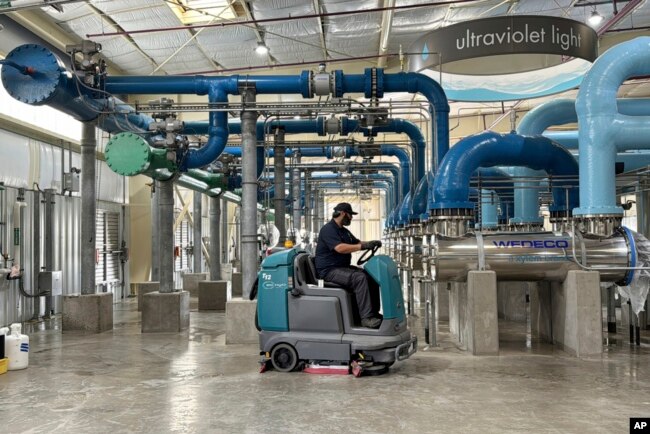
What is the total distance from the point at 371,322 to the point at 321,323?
0.55 metres

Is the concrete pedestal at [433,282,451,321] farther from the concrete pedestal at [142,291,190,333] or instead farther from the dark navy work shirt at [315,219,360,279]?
the dark navy work shirt at [315,219,360,279]

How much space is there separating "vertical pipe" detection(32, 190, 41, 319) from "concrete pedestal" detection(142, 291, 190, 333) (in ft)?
9.79

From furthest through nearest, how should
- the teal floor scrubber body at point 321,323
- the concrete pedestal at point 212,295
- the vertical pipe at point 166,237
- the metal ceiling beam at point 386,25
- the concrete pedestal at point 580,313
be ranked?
the concrete pedestal at point 212,295 → the metal ceiling beam at point 386,25 → the vertical pipe at point 166,237 → the concrete pedestal at point 580,313 → the teal floor scrubber body at point 321,323

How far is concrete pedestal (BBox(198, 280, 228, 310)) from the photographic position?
13.9 meters

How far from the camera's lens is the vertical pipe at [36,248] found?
11.8 metres

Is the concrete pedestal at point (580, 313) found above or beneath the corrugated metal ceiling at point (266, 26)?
beneath

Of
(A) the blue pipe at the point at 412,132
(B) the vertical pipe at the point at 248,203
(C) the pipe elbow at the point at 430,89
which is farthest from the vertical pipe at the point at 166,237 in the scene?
(C) the pipe elbow at the point at 430,89

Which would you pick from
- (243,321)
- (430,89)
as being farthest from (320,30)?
(243,321)

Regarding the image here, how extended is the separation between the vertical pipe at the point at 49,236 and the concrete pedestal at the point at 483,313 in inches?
351

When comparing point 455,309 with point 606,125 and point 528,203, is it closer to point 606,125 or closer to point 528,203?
point 528,203

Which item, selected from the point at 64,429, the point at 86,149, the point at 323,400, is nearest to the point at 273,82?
the point at 86,149

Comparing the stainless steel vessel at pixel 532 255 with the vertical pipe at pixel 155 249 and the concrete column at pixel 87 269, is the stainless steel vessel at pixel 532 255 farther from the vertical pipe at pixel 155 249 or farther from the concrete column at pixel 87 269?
the vertical pipe at pixel 155 249

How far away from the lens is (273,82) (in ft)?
28.9

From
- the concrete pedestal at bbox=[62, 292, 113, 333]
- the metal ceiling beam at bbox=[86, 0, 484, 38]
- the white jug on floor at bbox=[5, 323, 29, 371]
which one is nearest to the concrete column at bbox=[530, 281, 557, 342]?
the metal ceiling beam at bbox=[86, 0, 484, 38]
